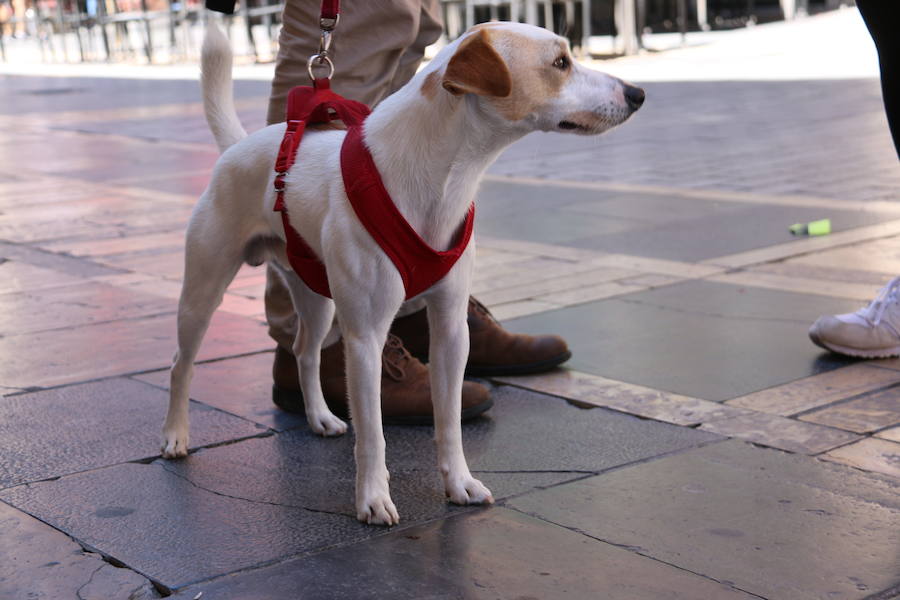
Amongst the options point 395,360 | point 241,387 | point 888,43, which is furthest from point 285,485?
point 888,43

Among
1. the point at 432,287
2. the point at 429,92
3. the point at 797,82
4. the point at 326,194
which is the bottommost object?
the point at 797,82

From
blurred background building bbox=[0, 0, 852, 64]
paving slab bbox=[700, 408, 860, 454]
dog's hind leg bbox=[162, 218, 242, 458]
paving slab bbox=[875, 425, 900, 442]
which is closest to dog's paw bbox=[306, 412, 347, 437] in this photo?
dog's hind leg bbox=[162, 218, 242, 458]

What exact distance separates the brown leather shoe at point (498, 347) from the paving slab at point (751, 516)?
2.80 ft

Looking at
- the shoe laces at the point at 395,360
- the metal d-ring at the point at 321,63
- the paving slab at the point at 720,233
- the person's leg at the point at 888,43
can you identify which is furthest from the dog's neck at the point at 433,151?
the paving slab at the point at 720,233

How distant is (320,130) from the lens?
300cm

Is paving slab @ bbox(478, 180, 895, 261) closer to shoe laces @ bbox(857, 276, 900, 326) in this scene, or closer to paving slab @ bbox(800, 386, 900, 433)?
shoe laces @ bbox(857, 276, 900, 326)

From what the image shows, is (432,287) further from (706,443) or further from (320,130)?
(706,443)

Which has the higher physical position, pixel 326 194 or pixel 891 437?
pixel 326 194

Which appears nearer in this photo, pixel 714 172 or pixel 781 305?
pixel 781 305

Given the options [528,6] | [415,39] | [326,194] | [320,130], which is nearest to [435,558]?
[326,194]

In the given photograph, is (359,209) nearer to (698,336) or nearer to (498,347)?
(498,347)

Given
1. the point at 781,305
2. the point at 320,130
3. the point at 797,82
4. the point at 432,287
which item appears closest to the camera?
the point at 432,287

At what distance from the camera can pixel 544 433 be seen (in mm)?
3324

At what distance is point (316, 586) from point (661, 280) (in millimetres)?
2974
